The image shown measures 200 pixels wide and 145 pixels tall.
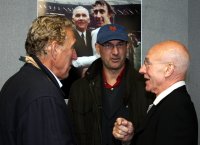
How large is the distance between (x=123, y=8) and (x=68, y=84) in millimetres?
811

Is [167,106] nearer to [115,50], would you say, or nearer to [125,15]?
[115,50]

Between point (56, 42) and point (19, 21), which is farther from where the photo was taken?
point (19, 21)

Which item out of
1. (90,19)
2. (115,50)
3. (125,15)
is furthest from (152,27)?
(115,50)

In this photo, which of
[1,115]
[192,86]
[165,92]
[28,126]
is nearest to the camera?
[28,126]

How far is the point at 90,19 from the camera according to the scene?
2557mm

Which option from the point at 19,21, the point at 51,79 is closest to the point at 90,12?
the point at 19,21

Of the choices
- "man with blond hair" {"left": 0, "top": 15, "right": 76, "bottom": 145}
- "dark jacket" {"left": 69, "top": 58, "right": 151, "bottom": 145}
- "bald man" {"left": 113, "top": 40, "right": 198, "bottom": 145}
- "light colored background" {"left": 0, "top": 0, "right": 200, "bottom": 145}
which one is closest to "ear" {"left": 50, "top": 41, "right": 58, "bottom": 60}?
"man with blond hair" {"left": 0, "top": 15, "right": 76, "bottom": 145}

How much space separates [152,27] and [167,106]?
4.63ft

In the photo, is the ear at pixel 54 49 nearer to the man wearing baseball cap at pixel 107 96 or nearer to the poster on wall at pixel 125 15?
the man wearing baseball cap at pixel 107 96

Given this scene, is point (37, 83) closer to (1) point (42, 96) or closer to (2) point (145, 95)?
(1) point (42, 96)

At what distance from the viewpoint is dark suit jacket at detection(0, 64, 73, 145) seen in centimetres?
110

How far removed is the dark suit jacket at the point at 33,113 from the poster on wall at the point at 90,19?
4.22 feet

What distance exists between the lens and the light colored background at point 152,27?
7.73 feet

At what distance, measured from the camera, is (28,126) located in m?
1.10
